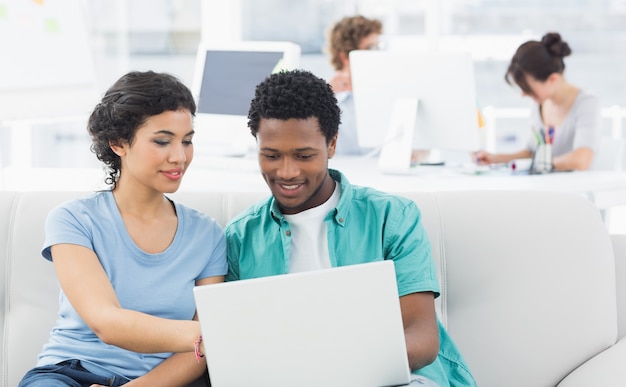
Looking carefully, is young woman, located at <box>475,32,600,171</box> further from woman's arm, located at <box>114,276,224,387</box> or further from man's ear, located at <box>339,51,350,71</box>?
woman's arm, located at <box>114,276,224,387</box>

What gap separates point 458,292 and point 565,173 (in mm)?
1524

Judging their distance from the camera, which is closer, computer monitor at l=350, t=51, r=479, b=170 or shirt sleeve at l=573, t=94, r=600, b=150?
computer monitor at l=350, t=51, r=479, b=170

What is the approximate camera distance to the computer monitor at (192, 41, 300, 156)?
3260 millimetres

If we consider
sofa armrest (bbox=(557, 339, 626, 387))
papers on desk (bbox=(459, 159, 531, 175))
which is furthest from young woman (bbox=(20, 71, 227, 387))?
papers on desk (bbox=(459, 159, 531, 175))

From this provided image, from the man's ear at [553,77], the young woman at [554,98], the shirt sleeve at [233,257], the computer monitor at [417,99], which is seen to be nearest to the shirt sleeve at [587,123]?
the young woman at [554,98]

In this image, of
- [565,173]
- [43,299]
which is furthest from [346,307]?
[565,173]

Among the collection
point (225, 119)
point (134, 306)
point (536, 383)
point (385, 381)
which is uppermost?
point (225, 119)

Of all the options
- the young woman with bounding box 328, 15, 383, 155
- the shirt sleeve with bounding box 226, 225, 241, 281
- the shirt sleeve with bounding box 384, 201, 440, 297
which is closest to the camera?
the shirt sleeve with bounding box 384, 201, 440, 297

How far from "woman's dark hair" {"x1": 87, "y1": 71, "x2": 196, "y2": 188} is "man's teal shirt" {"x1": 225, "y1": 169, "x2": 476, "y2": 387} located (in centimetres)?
27

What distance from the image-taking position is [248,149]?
350 centimetres

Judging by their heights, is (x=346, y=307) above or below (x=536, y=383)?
above

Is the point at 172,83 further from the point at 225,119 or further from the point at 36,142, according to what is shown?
the point at 36,142

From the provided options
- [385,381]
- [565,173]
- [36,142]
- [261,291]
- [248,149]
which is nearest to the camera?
[261,291]

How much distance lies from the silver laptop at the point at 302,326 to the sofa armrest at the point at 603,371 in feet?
1.59
